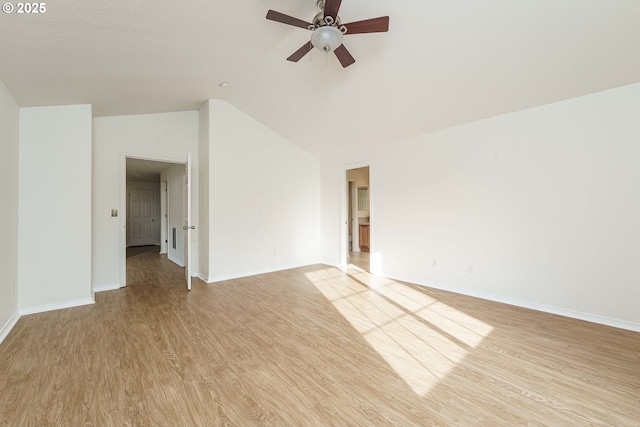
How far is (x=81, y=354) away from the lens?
88.7 inches

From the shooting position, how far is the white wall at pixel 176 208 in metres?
5.88

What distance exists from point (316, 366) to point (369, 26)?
277 centimetres

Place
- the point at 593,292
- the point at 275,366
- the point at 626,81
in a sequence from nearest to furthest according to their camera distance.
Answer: the point at 275,366
the point at 626,81
the point at 593,292

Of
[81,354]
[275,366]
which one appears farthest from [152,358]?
[275,366]

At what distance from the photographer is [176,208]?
623 cm

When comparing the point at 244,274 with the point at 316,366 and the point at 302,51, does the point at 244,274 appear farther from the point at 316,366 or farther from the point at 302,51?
the point at 302,51

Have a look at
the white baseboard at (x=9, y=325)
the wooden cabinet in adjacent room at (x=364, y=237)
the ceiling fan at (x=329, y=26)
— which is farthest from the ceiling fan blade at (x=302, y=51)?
the wooden cabinet in adjacent room at (x=364, y=237)

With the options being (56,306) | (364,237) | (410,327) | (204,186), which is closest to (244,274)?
(204,186)

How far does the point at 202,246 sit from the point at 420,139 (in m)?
4.18

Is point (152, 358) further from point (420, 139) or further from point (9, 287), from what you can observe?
point (420, 139)

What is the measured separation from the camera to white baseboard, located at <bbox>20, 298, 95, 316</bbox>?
10.2ft

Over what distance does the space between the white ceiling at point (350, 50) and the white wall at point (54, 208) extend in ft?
1.00

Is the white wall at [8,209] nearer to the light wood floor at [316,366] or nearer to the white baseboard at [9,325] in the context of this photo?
the white baseboard at [9,325]

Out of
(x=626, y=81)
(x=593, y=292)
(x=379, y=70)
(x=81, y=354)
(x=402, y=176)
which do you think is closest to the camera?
(x=81, y=354)
